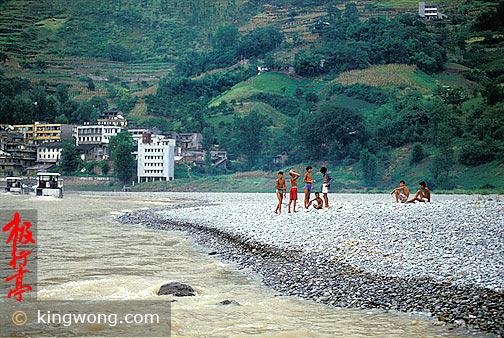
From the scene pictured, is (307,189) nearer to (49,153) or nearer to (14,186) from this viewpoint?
(14,186)

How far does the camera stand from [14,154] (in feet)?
378

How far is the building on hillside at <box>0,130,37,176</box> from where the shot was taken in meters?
110

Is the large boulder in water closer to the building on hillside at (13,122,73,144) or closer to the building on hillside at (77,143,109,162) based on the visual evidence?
the building on hillside at (77,143,109,162)

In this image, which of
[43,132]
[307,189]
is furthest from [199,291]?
[43,132]

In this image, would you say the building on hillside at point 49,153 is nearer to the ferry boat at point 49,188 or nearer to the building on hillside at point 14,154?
the building on hillside at point 14,154

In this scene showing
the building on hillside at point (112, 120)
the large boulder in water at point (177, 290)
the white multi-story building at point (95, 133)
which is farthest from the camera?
the building on hillside at point (112, 120)

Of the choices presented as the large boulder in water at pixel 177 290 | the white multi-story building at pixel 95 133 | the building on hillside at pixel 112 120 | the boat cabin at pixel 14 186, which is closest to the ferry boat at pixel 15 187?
the boat cabin at pixel 14 186

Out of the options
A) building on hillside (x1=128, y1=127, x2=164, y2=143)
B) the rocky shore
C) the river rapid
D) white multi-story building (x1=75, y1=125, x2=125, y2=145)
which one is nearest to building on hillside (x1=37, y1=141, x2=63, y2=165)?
white multi-story building (x1=75, y1=125, x2=125, y2=145)

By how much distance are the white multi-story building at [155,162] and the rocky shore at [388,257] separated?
86740mm

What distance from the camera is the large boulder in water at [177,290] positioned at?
43.0 feet

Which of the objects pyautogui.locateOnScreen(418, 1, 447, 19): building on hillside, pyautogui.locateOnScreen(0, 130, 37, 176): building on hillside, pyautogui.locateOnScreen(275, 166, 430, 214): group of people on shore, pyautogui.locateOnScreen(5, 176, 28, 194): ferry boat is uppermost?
pyautogui.locateOnScreen(418, 1, 447, 19): building on hillside

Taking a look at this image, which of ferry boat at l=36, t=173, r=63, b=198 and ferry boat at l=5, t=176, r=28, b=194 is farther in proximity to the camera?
ferry boat at l=5, t=176, r=28, b=194

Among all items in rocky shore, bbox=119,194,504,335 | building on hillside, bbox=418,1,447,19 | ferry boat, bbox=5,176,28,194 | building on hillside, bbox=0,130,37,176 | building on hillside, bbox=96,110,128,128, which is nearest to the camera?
rocky shore, bbox=119,194,504,335

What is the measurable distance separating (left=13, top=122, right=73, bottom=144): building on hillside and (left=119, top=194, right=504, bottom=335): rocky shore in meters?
116
